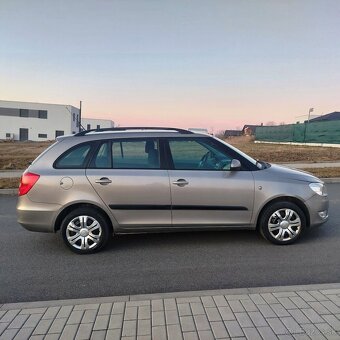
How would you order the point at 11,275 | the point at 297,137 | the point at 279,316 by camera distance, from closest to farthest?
1. the point at 279,316
2. the point at 11,275
3. the point at 297,137

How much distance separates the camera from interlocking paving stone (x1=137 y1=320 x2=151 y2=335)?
273cm

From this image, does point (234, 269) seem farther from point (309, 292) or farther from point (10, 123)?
point (10, 123)

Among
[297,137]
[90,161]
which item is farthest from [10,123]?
[90,161]

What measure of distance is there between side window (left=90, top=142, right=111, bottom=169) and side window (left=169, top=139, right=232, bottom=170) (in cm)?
89

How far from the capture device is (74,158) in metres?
4.76

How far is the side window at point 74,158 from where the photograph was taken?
15.5 feet

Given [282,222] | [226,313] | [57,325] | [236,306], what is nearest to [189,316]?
[226,313]

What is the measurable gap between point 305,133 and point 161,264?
32.0m

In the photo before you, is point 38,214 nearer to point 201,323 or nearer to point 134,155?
point 134,155

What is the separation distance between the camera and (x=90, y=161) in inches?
187

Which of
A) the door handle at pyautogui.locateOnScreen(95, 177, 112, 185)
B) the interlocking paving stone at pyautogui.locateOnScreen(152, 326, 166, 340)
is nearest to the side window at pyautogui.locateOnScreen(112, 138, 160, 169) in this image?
the door handle at pyautogui.locateOnScreen(95, 177, 112, 185)

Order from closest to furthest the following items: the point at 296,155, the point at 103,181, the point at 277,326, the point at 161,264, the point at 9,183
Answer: the point at 277,326 → the point at 161,264 → the point at 103,181 → the point at 9,183 → the point at 296,155

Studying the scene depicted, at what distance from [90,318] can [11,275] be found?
5.31ft

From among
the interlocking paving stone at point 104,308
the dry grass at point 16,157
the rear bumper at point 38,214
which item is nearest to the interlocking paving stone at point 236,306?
the interlocking paving stone at point 104,308
